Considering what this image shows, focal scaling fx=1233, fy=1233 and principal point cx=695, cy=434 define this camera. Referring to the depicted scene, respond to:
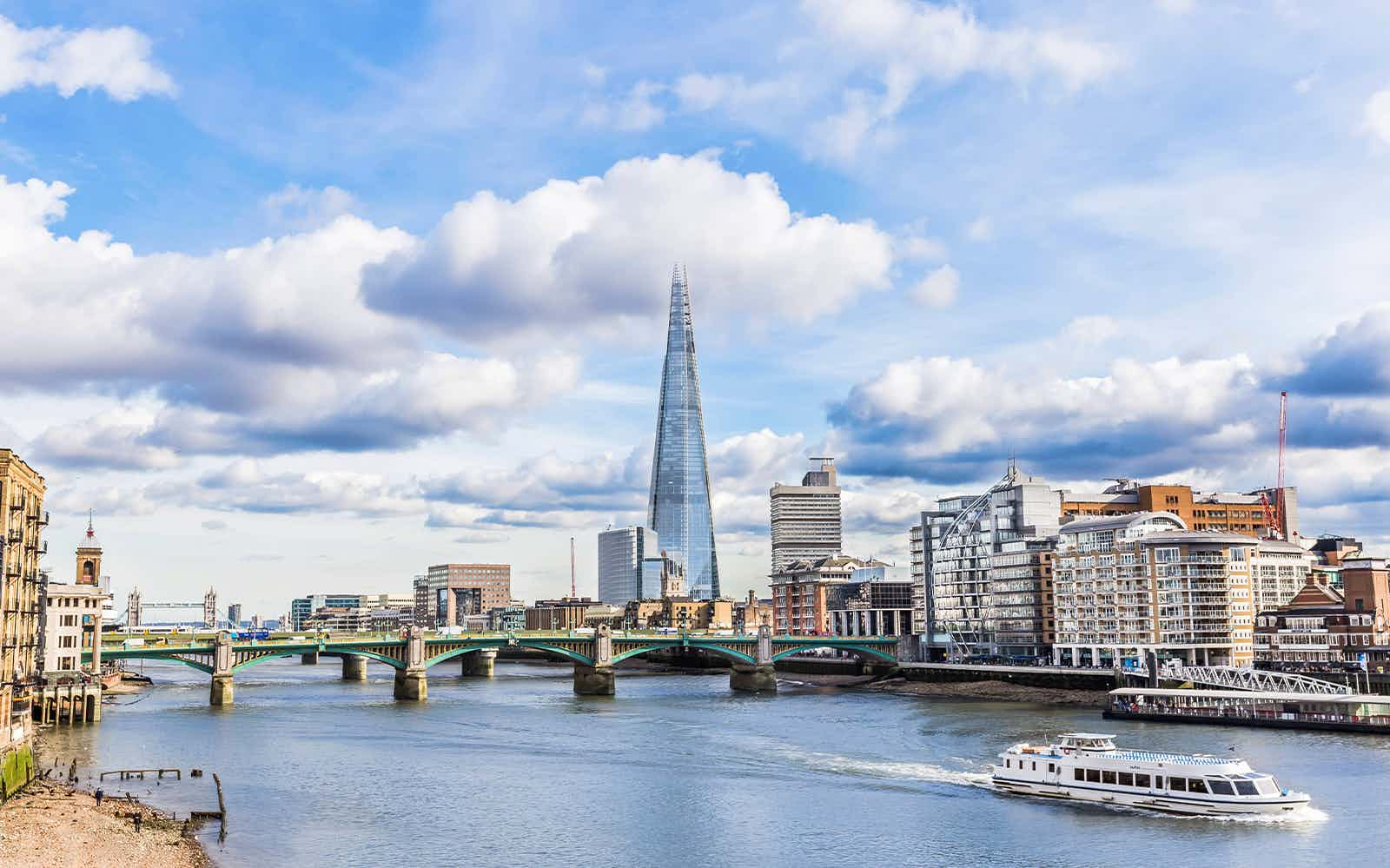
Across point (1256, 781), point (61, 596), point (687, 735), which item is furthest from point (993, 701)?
point (61, 596)

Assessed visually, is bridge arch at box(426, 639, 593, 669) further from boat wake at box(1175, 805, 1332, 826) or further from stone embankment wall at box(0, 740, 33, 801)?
boat wake at box(1175, 805, 1332, 826)

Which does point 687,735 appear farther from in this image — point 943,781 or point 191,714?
point 191,714

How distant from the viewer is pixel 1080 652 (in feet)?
599

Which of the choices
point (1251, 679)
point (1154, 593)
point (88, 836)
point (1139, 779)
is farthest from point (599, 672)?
point (88, 836)

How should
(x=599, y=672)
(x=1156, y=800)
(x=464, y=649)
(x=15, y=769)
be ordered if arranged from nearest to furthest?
(x=15, y=769)
(x=1156, y=800)
(x=464, y=649)
(x=599, y=672)

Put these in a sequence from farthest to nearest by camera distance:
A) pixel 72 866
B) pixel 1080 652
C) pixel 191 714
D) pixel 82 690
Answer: pixel 1080 652
pixel 191 714
pixel 82 690
pixel 72 866

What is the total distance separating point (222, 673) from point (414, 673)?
947 inches

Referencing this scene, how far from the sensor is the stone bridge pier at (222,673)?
140 meters

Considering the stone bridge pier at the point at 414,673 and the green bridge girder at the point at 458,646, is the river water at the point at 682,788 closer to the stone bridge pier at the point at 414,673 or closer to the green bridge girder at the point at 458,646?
the green bridge girder at the point at 458,646

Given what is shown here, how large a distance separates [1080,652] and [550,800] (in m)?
124

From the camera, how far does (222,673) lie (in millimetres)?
139750

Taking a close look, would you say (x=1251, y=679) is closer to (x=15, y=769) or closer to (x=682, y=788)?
(x=682, y=788)

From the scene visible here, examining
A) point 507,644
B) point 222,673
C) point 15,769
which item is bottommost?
point 15,769

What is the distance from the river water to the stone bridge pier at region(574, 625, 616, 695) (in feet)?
87.3
